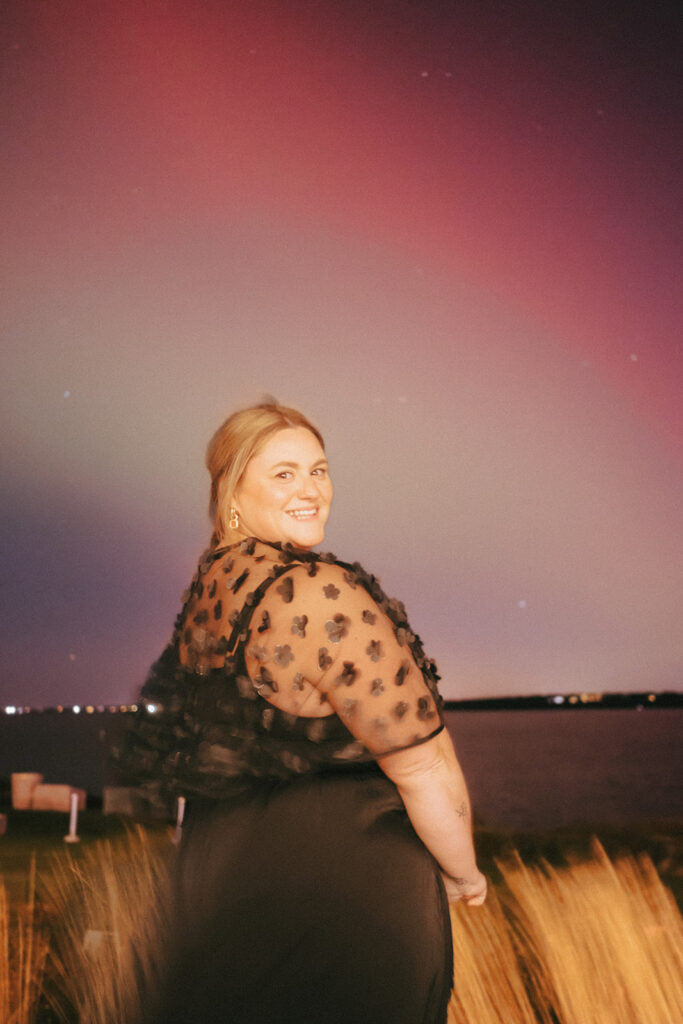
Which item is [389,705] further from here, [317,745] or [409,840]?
[409,840]

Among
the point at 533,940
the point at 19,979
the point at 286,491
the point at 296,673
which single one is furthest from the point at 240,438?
the point at 533,940

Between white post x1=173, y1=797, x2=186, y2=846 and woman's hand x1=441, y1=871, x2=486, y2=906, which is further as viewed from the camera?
white post x1=173, y1=797, x2=186, y2=846

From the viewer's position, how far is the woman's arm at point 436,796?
1331mm

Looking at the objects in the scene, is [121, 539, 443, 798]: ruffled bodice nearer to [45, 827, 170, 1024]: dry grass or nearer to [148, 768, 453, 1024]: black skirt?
[148, 768, 453, 1024]: black skirt

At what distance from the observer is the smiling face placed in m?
1.49

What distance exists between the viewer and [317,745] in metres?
1.35

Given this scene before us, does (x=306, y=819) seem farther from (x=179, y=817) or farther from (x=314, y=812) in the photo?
(x=179, y=817)

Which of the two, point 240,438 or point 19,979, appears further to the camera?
point 19,979

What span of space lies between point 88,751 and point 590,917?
5742cm

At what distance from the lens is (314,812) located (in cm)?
138

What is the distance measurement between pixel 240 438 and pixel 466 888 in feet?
2.62

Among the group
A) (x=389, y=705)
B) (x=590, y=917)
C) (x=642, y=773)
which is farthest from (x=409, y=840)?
(x=642, y=773)

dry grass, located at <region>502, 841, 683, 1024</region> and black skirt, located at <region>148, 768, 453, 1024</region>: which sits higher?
black skirt, located at <region>148, 768, 453, 1024</region>

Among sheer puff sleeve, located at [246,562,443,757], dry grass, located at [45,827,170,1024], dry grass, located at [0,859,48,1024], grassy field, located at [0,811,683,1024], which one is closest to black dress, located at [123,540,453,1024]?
sheer puff sleeve, located at [246,562,443,757]
